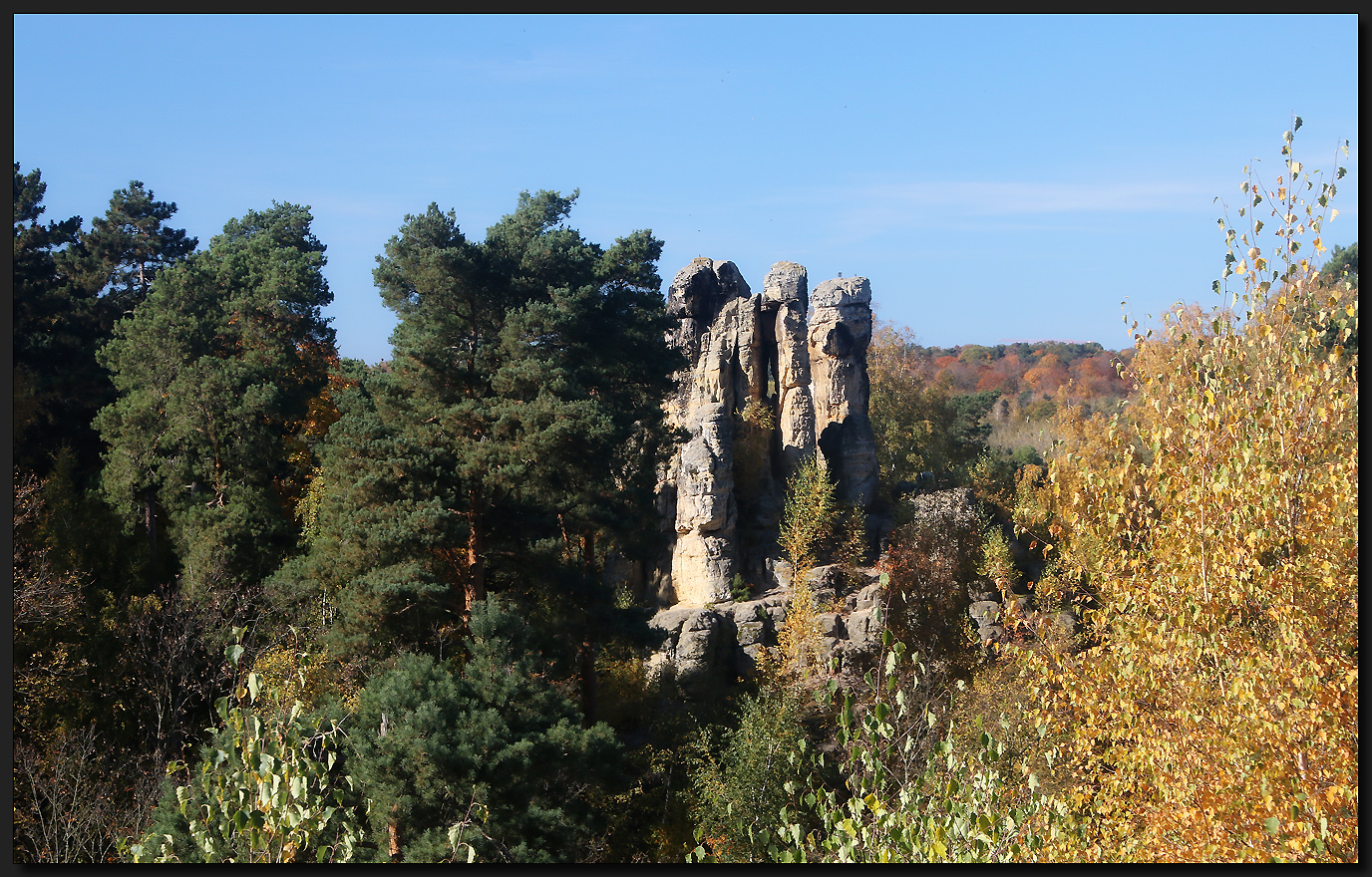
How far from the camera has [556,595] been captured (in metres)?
20.6

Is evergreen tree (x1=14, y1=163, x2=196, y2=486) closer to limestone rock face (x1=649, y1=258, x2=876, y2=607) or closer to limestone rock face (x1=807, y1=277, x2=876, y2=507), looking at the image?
limestone rock face (x1=649, y1=258, x2=876, y2=607)

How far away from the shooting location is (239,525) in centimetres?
2383

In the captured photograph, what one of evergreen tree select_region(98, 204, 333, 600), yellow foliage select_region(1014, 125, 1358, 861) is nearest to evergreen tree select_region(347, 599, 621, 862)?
yellow foliage select_region(1014, 125, 1358, 861)

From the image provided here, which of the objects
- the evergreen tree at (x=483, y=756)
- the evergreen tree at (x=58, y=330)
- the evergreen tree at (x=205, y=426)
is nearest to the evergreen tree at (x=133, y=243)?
the evergreen tree at (x=58, y=330)

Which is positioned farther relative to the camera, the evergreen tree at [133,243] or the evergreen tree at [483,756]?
the evergreen tree at [133,243]

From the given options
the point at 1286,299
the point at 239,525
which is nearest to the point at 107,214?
the point at 239,525

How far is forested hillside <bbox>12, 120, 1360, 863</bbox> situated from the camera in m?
7.34

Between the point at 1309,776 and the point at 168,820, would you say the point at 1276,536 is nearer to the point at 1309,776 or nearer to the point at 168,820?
the point at 1309,776

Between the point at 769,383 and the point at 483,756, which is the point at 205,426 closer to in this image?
the point at 483,756

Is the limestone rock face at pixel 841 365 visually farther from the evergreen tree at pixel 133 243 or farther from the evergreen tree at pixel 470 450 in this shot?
the evergreen tree at pixel 133 243

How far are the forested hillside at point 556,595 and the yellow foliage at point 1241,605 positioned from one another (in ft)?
0.13

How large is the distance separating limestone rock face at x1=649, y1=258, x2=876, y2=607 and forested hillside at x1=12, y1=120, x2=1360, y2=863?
2.09m

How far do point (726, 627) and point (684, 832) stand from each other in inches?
308

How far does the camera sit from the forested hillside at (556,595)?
289 inches
